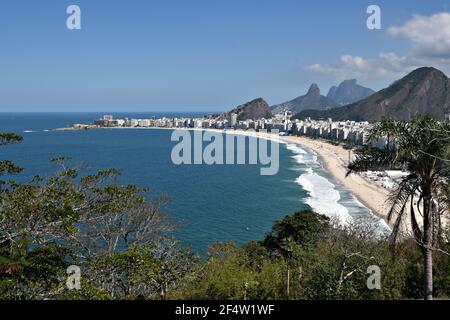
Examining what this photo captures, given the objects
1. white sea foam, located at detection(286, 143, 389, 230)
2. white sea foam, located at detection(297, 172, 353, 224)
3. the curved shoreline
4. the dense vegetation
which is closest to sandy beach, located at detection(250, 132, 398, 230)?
the curved shoreline

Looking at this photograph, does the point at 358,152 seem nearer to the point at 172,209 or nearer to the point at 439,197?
the point at 439,197

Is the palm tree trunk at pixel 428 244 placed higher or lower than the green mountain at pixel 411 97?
lower

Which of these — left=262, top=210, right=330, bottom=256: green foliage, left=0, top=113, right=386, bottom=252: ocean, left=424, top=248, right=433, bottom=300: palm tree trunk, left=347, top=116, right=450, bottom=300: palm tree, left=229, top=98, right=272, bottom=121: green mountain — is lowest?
left=0, top=113, right=386, bottom=252: ocean

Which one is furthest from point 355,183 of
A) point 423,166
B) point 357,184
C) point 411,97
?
point 411,97

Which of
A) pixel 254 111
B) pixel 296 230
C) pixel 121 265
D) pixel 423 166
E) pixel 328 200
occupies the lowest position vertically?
pixel 328 200

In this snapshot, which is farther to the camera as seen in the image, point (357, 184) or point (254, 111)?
point (254, 111)

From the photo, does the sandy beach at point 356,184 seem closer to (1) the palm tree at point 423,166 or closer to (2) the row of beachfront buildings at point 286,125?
(1) the palm tree at point 423,166

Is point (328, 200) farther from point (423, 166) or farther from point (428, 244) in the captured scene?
point (423, 166)

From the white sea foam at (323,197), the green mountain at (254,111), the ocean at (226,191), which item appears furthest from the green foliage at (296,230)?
the green mountain at (254,111)

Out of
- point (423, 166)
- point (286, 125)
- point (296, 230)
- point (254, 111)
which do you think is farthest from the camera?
point (254, 111)

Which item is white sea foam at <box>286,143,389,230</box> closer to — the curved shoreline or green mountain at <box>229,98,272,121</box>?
the curved shoreline

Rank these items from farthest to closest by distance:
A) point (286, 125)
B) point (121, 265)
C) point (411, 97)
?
point (411, 97), point (286, 125), point (121, 265)
